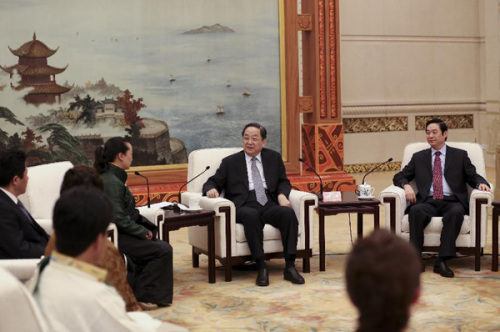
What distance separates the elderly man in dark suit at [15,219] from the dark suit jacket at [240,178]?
7.05ft

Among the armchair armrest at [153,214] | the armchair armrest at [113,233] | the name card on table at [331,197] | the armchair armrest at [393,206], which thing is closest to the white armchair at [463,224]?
the armchair armrest at [393,206]

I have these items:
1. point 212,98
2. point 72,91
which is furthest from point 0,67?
point 212,98

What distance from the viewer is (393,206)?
643 centimetres

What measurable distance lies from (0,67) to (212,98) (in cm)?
243

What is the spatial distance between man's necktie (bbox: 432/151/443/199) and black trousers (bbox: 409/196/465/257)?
0.12 m

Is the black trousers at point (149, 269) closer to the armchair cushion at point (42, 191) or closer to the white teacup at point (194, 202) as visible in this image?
the armchair cushion at point (42, 191)

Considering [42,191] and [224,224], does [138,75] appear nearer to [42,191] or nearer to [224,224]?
[224,224]

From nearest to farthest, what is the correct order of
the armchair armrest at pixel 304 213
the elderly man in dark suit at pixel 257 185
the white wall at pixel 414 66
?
1. the elderly man in dark suit at pixel 257 185
2. the armchair armrest at pixel 304 213
3. the white wall at pixel 414 66

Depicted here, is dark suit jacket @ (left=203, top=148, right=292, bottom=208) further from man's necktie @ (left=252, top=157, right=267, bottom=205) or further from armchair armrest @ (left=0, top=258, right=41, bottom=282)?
armchair armrest @ (left=0, top=258, right=41, bottom=282)

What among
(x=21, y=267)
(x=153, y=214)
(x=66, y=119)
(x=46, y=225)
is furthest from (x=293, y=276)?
(x=66, y=119)

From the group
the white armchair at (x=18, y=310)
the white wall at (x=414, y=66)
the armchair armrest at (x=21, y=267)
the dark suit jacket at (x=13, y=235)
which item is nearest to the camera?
the white armchair at (x=18, y=310)

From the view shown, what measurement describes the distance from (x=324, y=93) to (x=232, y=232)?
4296 millimetres

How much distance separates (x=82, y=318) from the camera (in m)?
2.29

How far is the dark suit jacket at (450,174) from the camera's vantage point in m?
6.58
